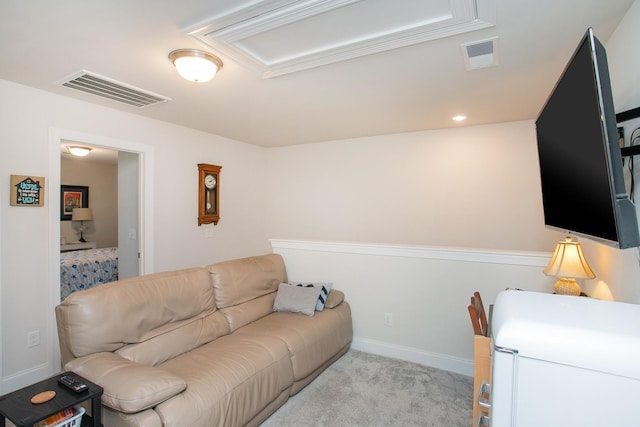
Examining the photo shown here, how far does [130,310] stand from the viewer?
2.06 metres

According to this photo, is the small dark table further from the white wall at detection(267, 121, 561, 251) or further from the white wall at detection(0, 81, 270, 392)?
the white wall at detection(267, 121, 561, 251)

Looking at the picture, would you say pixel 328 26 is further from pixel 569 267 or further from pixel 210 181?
pixel 210 181

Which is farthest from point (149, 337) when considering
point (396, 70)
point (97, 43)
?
point (396, 70)

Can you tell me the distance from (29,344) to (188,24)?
282 centimetres

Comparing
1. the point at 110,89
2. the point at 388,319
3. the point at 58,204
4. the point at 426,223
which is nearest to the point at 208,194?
the point at 58,204

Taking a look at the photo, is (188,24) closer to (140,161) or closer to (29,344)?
(140,161)

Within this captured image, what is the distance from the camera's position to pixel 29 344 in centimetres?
275

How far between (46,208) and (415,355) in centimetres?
341

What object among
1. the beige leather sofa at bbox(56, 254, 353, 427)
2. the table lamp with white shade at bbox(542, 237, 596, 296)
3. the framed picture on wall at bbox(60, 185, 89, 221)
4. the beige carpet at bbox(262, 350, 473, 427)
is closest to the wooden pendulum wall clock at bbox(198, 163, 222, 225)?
the beige leather sofa at bbox(56, 254, 353, 427)

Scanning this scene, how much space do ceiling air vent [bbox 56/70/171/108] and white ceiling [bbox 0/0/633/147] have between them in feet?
0.22

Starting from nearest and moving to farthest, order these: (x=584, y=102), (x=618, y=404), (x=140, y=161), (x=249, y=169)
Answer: (x=618, y=404), (x=584, y=102), (x=140, y=161), (x=249, y=169)

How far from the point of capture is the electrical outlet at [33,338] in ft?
9.01

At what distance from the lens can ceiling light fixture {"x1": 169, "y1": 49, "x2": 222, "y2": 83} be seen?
2.10 m

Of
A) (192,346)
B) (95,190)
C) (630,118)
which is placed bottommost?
(192,346)
